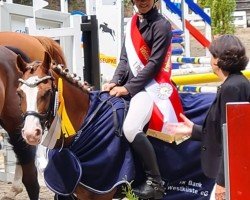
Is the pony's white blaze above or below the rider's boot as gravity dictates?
above

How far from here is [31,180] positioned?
559 cm

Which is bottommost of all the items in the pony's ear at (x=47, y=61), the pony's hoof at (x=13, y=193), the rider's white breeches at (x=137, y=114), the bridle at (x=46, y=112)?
the pony's hoof at (x=13, y=193)

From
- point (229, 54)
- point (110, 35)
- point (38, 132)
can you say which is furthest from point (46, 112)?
point (110, 35)

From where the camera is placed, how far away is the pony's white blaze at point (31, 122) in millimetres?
3738

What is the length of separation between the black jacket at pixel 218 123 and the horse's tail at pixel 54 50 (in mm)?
2645

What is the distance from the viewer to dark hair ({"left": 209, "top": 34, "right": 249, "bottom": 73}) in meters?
3.27

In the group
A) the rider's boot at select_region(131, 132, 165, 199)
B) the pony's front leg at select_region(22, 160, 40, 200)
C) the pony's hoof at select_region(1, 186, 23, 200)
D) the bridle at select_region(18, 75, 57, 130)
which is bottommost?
the pony's hoof at select_region(1, 186, 23, 200)

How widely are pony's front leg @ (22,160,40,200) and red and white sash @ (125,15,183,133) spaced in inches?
61.5

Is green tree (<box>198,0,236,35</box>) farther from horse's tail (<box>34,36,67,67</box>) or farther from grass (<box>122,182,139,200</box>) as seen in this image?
grass (<box>122,182,139,200</box>)

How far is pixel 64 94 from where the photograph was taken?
4.20m

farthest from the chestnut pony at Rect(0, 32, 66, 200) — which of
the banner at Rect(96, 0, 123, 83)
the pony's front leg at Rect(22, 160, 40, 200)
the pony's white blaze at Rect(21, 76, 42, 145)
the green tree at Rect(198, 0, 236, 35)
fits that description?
the green tree at Rect(198, 0, 236, 35)

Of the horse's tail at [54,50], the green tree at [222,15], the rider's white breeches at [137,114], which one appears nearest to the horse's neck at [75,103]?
the rider's white breeches at [137,114]

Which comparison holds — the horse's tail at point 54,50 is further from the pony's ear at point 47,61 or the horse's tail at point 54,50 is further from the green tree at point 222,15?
the green tree at point 222,15

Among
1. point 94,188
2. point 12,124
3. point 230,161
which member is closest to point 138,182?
point 94,188
